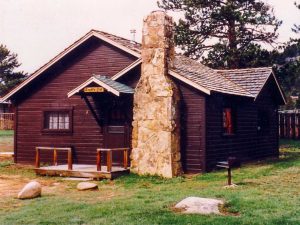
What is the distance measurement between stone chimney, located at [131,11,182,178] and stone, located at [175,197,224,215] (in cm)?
576

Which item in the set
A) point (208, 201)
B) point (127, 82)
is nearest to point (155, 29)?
point (127, 82)

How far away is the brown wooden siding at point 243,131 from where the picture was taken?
658 inches

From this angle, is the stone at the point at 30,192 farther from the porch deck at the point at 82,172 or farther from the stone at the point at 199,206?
the stone at the point at 199,206

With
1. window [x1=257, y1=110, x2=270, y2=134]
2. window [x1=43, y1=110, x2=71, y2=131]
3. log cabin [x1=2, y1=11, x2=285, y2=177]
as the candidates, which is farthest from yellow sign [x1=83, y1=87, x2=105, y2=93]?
window [x1=257, y1=110, x2=270, y2=134]

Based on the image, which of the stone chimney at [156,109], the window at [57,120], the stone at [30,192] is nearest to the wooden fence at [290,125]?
the window at [57,120]

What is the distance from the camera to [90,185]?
1295 cm

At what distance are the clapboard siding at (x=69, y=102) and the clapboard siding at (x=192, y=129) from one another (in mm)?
3583

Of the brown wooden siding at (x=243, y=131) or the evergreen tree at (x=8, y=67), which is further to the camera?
the evergreen tree at (x=8, y=67)

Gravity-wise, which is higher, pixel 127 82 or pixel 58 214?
pixel 127 82

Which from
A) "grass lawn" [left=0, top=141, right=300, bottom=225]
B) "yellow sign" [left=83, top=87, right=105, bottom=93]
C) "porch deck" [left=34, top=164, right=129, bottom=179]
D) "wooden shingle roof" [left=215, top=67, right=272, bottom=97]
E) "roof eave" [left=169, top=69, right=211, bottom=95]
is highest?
"wooden shingle roof" [left=215, top=67, right=272, bottom=97]

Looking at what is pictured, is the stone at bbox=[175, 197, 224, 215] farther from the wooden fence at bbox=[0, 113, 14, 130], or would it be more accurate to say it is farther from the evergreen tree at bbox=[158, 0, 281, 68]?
the wooden fence at bbox=[0, 113, 14, 130]

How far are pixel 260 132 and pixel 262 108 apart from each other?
48.6 inches

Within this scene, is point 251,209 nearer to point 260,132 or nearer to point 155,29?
point 155,29

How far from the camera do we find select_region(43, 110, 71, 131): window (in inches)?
766
